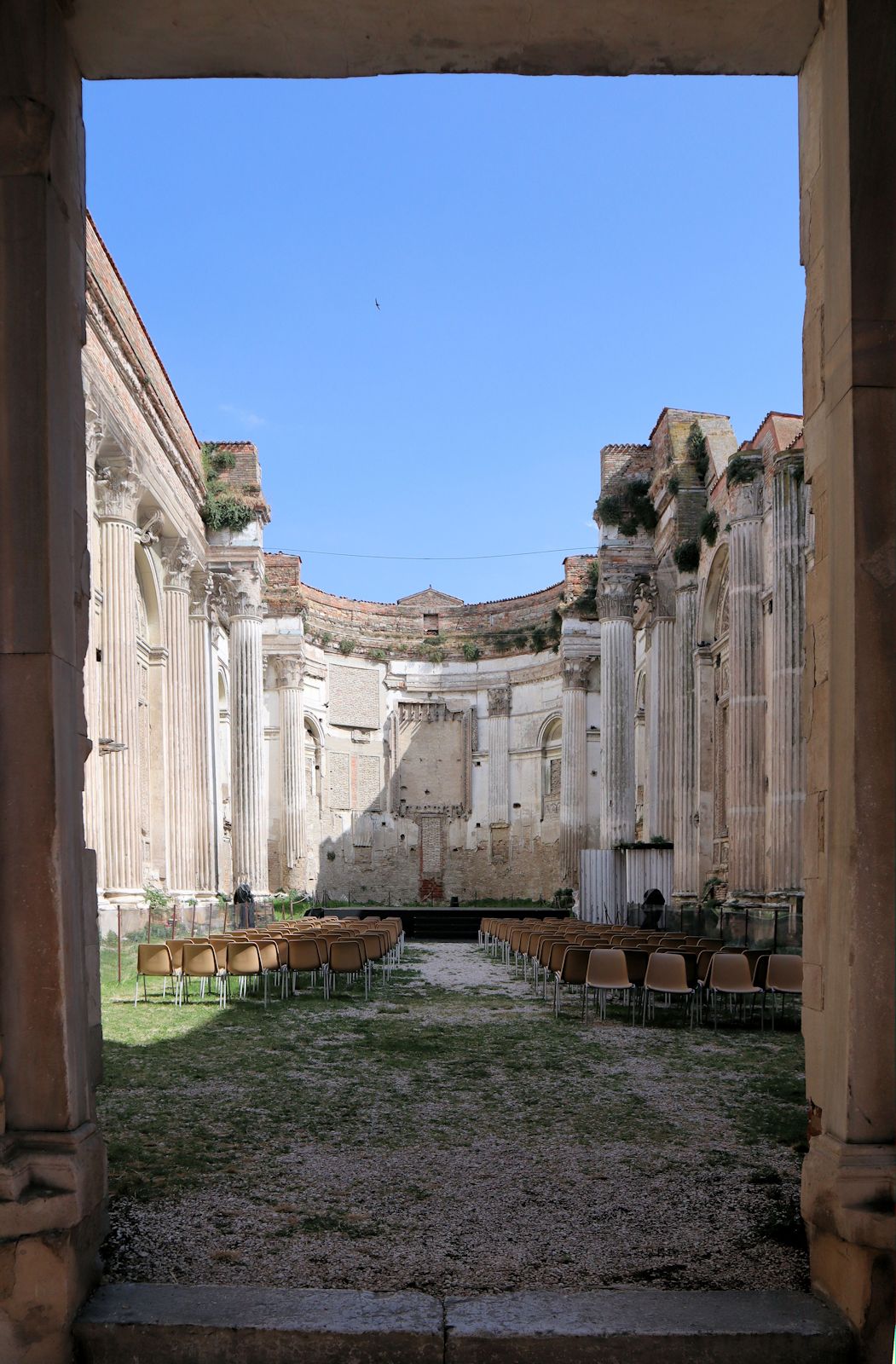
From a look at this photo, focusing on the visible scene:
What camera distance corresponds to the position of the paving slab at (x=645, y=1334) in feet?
9.52

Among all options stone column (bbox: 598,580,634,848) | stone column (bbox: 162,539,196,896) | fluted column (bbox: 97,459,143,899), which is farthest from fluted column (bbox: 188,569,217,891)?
stone column (bbox: 598,580,634,848)

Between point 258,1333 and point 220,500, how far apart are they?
20598 millimetres

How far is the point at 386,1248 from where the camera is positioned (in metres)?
3.61

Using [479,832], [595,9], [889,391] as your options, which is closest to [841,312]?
[889,391]

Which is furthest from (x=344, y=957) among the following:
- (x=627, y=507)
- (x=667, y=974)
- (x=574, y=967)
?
(x=627, y=507)

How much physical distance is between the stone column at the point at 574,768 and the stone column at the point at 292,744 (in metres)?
7.80

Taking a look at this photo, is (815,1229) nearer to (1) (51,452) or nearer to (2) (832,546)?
(2) (832,546)

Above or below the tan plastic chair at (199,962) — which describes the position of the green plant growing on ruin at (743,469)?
above

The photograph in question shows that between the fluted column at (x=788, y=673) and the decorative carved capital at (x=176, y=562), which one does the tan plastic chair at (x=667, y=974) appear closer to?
the fluted column at (x=788, y=673)

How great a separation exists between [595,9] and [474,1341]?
4.23 meters

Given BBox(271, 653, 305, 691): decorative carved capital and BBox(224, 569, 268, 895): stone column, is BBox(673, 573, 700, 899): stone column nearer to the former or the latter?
BBox(224, 569, 268, 895): stone column

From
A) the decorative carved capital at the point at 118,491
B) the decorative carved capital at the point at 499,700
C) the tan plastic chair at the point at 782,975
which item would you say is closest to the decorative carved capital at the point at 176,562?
the decorative carved capital at the point at 118,491

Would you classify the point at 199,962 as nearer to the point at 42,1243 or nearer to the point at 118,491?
the point at 42,1243

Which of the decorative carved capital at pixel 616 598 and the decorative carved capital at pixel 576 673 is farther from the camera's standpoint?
the decorative carved capital at pixel 576 673
